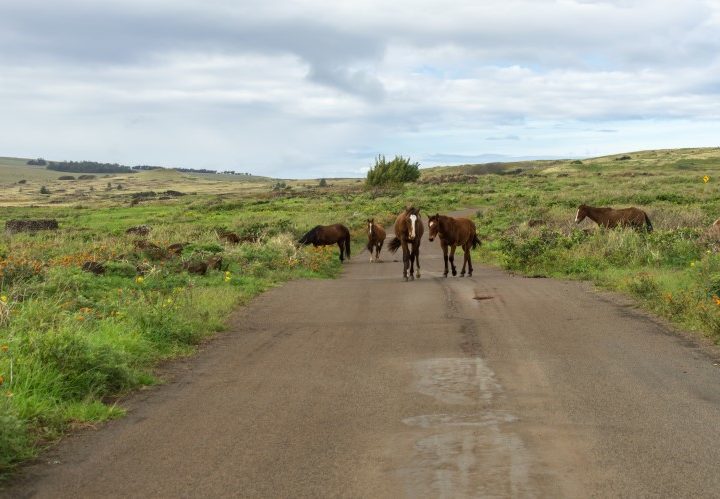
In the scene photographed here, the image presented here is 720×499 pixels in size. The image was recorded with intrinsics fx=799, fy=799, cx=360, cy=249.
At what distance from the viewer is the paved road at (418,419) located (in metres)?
5.38

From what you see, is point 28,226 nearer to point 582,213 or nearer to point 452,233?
point 452,233

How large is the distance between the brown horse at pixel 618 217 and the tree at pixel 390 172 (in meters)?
61.4

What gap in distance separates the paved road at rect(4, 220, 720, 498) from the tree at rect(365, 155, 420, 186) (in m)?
80.2

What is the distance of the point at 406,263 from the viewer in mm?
21078

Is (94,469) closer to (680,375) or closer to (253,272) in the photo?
(680,375)

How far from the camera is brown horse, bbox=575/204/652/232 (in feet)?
96.5

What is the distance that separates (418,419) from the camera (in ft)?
22.7

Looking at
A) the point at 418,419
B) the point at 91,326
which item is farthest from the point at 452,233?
the point at 418,419

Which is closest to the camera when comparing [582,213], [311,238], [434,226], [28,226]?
[434,226]

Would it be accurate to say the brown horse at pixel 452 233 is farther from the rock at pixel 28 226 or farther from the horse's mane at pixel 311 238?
the rock at pixel 28 226

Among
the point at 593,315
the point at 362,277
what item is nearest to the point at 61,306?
the point at 593,315

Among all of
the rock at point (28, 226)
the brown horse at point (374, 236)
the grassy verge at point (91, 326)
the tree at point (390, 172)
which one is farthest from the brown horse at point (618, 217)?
the tree at point (390, 172)

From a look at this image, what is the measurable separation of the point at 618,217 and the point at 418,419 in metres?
25.3

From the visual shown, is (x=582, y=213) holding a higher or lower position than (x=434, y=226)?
lower
